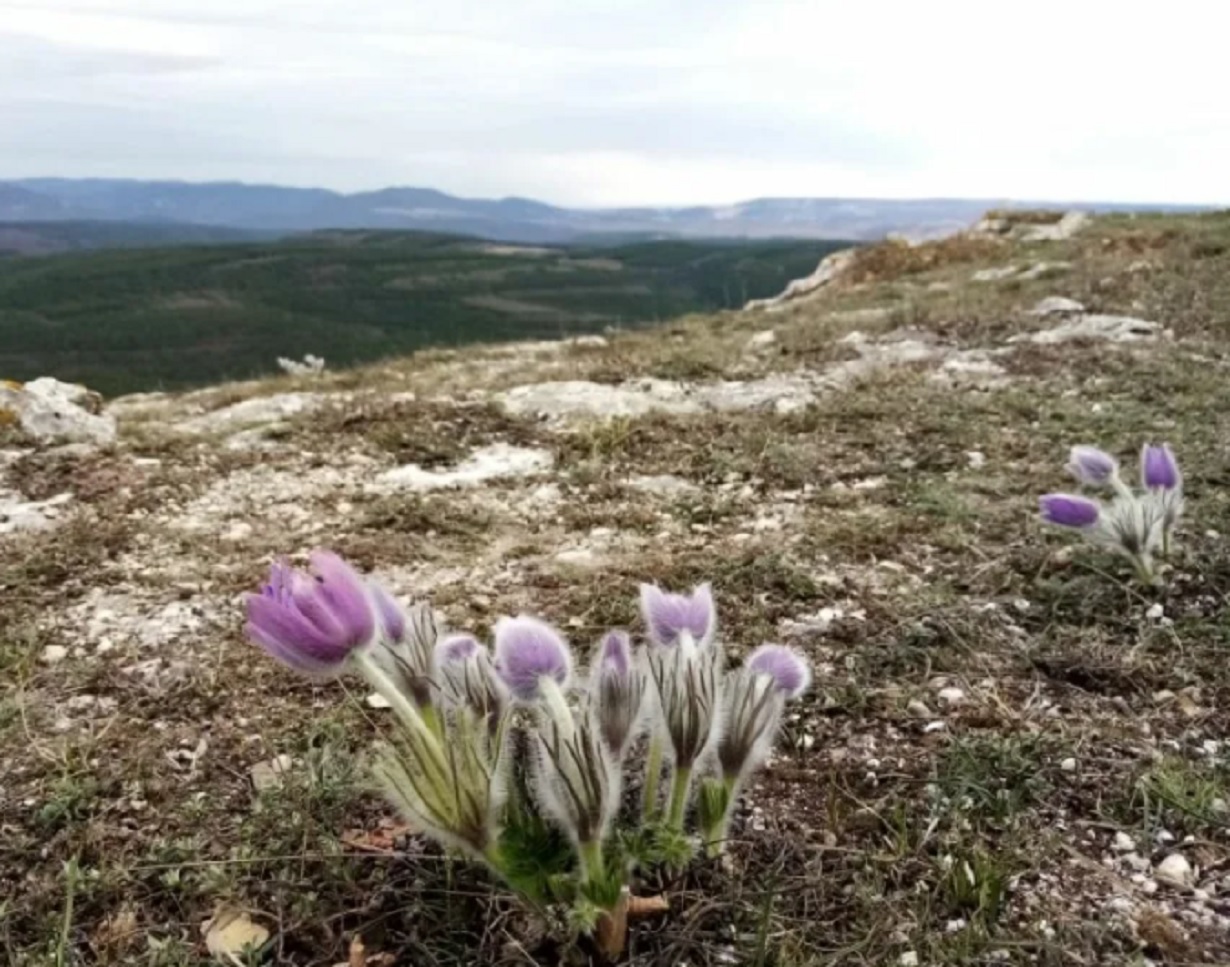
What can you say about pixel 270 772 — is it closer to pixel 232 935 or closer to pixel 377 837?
pixel 377 837

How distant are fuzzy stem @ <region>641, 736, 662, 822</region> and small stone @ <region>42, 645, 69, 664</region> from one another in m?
2.25

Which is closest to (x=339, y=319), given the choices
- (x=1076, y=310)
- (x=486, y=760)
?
(x=1076, y=310)

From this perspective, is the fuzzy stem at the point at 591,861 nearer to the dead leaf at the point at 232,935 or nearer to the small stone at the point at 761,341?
the dead leaf at the point at 232,935

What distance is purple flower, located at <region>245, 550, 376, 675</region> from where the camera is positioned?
75.4 inches

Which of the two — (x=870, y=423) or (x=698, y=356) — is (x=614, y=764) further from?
(x=698, y=356)

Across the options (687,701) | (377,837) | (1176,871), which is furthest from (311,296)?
(1176,871)

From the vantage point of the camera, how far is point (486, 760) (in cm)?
212

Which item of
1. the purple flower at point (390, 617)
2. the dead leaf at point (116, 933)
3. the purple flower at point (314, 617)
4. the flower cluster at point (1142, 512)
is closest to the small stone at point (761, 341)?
the flower cluster at point (1142, 512)

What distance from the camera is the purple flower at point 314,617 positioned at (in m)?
1.91

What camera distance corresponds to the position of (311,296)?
4727 inches

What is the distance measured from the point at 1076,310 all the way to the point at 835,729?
776 cm

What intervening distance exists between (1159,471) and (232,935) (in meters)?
3.13

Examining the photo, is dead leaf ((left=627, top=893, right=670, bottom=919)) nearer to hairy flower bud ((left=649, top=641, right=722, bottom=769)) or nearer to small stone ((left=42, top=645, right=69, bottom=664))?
hairy flower bud ((left=649, top=641, right=722, bottom=769))

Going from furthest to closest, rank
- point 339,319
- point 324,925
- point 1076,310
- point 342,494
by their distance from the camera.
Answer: point 339,319 → point 1076,310 → point 342,494 → point 324,925
